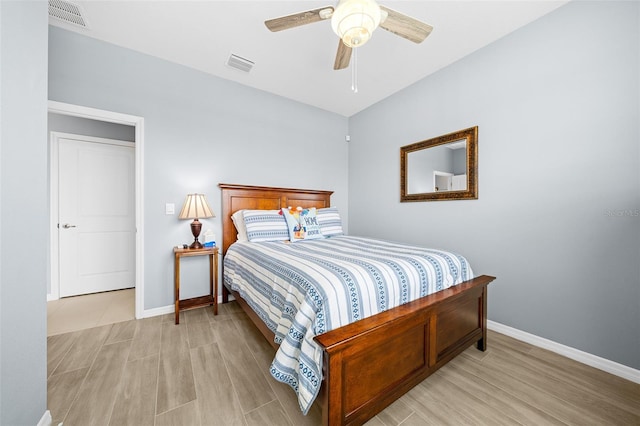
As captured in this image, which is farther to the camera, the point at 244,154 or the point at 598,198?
the point at 244,154

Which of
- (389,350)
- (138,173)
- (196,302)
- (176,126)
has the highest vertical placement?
(176,126)

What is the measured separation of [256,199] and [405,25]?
244 cm

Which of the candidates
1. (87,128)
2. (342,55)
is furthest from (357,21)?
(87,128)

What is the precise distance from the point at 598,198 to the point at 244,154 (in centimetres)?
348

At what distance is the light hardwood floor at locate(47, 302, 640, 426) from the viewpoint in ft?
4.34

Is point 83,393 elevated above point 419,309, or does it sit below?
below

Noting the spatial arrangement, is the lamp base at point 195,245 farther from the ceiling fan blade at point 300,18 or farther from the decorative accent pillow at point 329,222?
the ceiling fan blade at point 300,18

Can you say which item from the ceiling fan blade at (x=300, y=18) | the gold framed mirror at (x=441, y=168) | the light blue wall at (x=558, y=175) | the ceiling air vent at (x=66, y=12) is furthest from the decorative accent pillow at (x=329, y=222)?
the ceiling air vent at (x=66, y=12)

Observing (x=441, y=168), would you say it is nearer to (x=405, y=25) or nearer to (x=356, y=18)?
(x=405, y=25)

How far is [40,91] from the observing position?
1190 mm

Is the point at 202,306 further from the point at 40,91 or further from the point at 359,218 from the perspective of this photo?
the point at 359,218

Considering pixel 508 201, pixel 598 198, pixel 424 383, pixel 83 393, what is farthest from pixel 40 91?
pixel 598 198

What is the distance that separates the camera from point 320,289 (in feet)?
4.03

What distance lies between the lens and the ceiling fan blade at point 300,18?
154 cm
